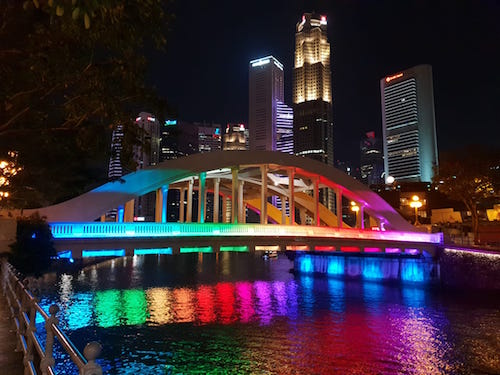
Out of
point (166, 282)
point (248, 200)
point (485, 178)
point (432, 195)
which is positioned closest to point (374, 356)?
point (166, 282)

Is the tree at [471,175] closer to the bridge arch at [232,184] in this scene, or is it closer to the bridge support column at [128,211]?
the bridge arch at [232,184]

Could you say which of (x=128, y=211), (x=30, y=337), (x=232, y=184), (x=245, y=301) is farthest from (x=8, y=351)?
(x=232, y=184)

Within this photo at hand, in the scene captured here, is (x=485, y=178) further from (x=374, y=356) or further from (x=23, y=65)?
(x=23, y=65)

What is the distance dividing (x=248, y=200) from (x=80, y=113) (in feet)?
171

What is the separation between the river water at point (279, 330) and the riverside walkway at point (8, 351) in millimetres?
6907

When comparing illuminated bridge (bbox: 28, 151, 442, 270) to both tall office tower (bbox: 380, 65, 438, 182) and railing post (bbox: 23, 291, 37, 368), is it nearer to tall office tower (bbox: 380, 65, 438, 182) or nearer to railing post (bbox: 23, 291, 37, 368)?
railing post (bbox: 23, 291, 37, 368)

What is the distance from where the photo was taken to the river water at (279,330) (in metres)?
15.1

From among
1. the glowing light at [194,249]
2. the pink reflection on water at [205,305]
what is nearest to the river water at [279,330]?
the pink reflection on water at [205,305]

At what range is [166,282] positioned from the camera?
3891 cm

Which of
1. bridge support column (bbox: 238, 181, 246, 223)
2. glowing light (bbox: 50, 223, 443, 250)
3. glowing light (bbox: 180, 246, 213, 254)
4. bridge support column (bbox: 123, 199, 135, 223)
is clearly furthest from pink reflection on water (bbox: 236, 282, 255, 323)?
bridge support column (bbox: 123, 199, 135, 223)

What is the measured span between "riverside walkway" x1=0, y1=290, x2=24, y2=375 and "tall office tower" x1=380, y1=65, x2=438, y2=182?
571 ft

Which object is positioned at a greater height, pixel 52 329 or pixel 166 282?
pixel 52 329

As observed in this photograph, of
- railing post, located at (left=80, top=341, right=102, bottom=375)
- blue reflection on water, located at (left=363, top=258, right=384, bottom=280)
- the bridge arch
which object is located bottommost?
blue reflection on water, located at (left=363, top=258, right=384, bottom=280)

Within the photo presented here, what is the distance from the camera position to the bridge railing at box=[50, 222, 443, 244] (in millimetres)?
21828
